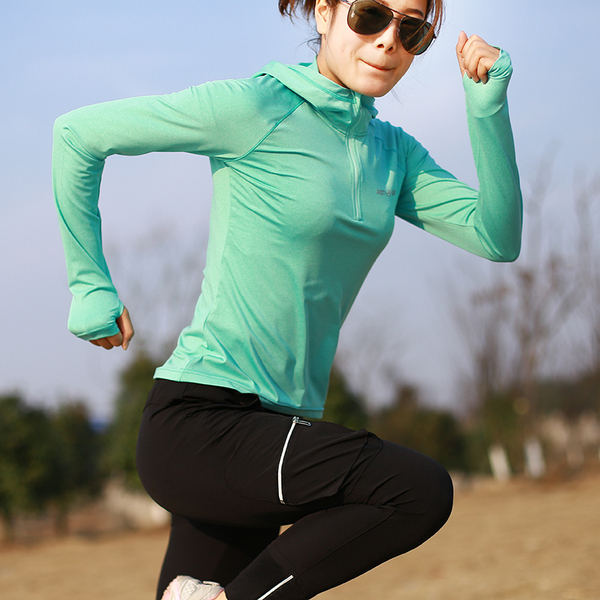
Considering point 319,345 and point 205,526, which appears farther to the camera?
point 205,526

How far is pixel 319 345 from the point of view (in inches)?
64.0

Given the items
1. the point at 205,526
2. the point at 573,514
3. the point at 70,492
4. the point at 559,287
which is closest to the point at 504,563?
the point at 573,514

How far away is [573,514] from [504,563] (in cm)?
228

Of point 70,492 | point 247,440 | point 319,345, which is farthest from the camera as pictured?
point 70,492

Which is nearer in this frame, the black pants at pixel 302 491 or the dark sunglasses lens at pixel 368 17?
the black pants at pixel 302 491

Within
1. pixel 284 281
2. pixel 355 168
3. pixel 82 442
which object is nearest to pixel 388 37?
pixel 355 168

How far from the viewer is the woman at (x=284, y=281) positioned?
1338 millimetres

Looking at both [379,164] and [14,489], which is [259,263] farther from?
[14,489]

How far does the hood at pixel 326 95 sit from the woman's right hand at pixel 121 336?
660mm

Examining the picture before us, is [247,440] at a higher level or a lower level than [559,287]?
higher

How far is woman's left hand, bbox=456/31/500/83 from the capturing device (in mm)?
1532

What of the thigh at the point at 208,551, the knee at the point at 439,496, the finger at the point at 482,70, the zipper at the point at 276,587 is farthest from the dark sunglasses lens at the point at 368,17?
the thigh at the point at 208,551

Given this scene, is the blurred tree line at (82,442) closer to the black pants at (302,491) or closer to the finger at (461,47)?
the black pants at (302,491)

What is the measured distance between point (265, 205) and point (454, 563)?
525cm
